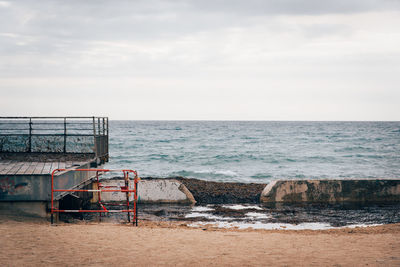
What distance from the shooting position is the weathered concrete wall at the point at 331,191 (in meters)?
15.7

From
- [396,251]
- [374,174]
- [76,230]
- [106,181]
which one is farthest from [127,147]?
[396,251]

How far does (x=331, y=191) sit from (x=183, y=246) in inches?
372

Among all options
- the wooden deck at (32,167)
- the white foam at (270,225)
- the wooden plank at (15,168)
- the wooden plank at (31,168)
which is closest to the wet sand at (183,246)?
the white foam at (270,225)

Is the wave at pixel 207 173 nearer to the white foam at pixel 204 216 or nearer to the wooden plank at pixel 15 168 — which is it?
the white foam at pixel 204 216

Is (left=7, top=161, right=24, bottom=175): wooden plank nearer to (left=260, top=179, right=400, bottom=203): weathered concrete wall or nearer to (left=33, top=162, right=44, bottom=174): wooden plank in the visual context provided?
(left=33, top=162, right=44, bottom=174): wooden plank

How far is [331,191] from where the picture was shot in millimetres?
15820

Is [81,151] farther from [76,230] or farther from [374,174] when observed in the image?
[374,174]

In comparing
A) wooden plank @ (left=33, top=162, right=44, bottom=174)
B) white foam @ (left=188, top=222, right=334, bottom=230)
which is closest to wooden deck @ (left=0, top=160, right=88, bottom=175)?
wooden plank @ (left=33, top=162, right=44, bottom=174)

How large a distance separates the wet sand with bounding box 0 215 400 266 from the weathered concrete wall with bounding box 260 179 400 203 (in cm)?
520

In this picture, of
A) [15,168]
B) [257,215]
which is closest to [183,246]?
[257,215]

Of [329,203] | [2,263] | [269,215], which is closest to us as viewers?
[2,263]

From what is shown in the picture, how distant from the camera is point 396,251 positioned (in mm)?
7699

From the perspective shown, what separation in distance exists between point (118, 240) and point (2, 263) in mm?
2442

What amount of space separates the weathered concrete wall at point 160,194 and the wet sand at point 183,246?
4.81 metres
